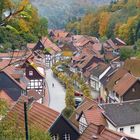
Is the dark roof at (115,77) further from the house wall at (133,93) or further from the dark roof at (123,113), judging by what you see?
the dark roof at (123,113)

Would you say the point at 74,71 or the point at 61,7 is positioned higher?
the point at 74,71

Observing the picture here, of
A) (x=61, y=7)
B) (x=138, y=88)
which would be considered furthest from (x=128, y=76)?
(x=61, y=7)

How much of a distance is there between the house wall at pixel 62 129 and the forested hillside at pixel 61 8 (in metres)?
101

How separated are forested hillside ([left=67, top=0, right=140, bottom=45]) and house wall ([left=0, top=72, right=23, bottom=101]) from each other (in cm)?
2974

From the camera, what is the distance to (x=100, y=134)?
14.5 m

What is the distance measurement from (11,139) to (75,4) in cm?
13573

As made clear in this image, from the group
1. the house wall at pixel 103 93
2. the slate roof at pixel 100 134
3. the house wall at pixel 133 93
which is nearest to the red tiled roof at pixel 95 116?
the slate roof at pixel 100 134

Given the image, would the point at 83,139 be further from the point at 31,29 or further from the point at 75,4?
the point at 75,4

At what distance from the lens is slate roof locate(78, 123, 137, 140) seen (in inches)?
553

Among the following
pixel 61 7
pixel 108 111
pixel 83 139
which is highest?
pixel 83 139

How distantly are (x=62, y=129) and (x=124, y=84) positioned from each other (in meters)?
12.9

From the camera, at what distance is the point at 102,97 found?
32.6 meters

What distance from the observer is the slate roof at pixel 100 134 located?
14039 mm

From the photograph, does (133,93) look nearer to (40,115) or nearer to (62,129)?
(62,129)
